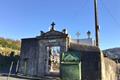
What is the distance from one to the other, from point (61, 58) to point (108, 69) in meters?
5.69

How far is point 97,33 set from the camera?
86.9ft

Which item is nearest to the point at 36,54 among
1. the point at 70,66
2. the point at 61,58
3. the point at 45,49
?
the point at 45,49

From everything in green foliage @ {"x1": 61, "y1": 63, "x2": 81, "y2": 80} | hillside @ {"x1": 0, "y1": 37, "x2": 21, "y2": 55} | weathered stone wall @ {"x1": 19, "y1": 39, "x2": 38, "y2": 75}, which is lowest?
green foliage @ {"x1": 61, "y1": 63, "x2": 81, "y2": 80}

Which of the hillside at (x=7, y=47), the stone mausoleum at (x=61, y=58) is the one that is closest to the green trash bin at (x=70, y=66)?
the stone mausoleum at (x=61, y=58)

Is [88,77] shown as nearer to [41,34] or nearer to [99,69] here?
[99,69]

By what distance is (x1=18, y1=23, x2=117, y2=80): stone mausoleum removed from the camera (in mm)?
23172

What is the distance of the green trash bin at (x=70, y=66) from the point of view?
22.9 meters

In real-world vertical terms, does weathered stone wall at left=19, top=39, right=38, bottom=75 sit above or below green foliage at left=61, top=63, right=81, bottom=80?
above

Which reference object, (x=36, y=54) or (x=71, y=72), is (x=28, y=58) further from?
(x=71, y=72)

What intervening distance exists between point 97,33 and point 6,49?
39.9 ft

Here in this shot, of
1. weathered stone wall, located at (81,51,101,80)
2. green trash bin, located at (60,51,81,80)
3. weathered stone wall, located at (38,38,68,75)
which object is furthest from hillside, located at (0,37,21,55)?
weathered stone wall, located at (81,51,101,80)

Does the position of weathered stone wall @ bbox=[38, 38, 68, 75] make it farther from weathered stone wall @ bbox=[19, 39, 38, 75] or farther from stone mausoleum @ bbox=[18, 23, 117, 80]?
weathered stone wall @ bbox=[19, 39, 38, 75]

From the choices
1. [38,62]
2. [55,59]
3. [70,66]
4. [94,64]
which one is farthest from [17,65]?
[94,64]

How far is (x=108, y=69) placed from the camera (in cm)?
2672
